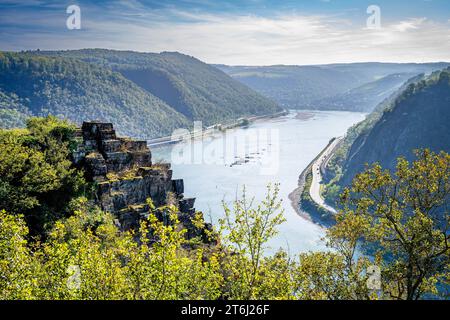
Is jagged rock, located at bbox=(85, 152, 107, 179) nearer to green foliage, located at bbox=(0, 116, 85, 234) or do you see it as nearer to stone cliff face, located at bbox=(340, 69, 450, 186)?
green foliage, located at bbox=(0, 116, 85, 234)

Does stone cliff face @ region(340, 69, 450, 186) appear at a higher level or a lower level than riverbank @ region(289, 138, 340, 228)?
higher

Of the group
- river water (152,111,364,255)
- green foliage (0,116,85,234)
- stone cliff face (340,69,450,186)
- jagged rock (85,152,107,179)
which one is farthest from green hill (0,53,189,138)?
jagged rock (85,152,107,179)

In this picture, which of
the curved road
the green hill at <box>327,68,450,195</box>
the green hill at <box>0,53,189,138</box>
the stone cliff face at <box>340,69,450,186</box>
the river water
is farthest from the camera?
the green hill at <box>0,53,189,138</box>

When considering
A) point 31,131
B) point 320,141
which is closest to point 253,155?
point 320,141

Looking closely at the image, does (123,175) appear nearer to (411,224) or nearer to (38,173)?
(38,173)

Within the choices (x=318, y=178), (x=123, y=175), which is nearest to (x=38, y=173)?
(x=123, y=175)

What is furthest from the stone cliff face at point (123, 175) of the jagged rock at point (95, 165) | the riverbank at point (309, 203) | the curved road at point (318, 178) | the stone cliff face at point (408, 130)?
the stone cliff face at point (408, 130)
